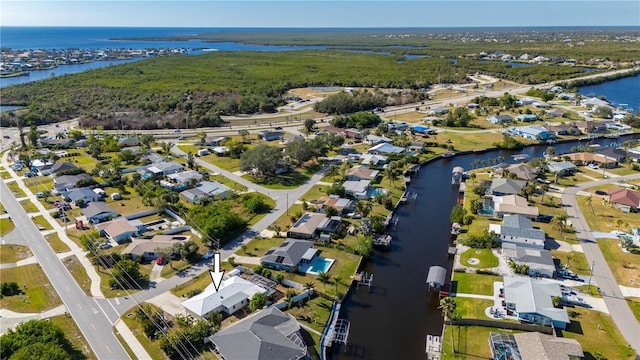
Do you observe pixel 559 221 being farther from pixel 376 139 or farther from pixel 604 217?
pixel 376 139

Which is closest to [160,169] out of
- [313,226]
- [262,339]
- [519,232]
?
[313,226]

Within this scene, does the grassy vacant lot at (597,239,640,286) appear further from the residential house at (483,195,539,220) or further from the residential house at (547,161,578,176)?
the residential house at (547,161,578,176)

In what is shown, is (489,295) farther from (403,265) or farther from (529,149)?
(529,149)

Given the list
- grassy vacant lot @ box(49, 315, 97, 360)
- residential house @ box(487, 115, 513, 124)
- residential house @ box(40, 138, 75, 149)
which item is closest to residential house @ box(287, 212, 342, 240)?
Result: grassy vacant lot @ box(49, 315, 97, 360)

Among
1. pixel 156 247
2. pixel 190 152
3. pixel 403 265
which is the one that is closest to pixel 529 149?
pixel 403 265

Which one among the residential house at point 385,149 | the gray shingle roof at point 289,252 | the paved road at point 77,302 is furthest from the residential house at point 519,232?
the paved road at point 77,302

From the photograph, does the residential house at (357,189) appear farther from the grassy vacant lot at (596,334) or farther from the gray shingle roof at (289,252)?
the grassy vacant lot at (596,334)
